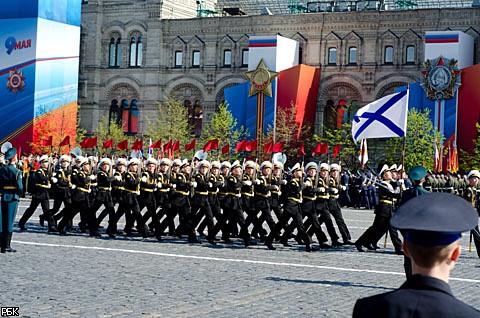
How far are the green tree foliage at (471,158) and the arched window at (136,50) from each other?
2169 centimetres

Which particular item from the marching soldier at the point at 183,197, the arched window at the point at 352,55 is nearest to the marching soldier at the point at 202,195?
the marching soldier at the point at 183,197

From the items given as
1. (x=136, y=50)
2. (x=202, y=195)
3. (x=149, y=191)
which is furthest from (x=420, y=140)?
(x=202, y=195)

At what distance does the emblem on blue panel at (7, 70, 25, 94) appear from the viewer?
4588 cm

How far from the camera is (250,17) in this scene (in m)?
51.5

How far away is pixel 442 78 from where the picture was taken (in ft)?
145

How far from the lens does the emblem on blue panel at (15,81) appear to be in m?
45.9

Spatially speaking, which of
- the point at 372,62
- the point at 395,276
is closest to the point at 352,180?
the point at 372,62

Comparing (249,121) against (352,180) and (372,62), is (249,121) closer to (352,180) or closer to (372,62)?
(372,62)

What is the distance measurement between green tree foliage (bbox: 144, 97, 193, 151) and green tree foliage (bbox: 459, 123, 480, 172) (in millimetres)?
15254

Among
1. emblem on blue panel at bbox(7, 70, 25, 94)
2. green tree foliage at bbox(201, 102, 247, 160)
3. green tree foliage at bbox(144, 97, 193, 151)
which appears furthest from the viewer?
green tree foliage at bbox(144, 97, 193, 151)

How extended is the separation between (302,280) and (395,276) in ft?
5.22

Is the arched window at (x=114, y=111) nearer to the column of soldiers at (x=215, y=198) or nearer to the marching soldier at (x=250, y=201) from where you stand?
the column of soldiers at (x=215, y=198)

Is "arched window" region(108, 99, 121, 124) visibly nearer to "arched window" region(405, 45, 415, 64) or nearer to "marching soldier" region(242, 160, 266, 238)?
"arched window" region(405, 45, 415, 64)

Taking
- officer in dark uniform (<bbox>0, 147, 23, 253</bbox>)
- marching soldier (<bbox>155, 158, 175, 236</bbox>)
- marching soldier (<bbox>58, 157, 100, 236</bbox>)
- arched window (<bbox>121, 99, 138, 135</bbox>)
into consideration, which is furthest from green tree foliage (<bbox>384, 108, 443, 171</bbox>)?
officer in dark uniform (<bbox>0, 147, 23, 253</bbox>)
